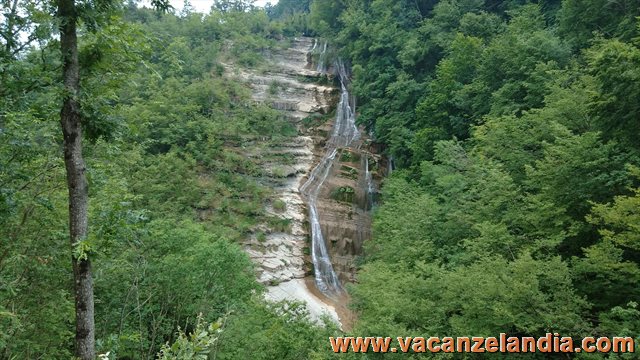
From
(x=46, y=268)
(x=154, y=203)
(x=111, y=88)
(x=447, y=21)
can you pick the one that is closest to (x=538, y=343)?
(x=111, y=88)

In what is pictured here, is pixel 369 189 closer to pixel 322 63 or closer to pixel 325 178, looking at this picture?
pixel 325 178

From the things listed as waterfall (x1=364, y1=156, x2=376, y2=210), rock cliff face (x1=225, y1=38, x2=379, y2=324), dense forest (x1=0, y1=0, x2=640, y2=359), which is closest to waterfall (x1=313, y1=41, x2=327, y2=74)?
rock cliff face (x1=225, y1=38, x2=379, y2=324)

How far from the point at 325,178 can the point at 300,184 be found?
68.8 inches

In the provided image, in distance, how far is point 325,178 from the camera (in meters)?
26.8

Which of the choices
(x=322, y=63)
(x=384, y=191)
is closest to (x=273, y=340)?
(x=384, y=191)

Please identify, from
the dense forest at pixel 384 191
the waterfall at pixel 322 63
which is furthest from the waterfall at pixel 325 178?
the dense forest at pixel 384 191

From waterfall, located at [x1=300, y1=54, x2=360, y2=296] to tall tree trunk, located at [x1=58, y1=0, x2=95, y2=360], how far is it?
16.6 metres

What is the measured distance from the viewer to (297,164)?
27.8 m

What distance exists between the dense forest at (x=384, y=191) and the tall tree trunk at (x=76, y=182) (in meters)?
0.06

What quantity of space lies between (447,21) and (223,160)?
18.7 metres

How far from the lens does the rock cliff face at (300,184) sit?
20750mm

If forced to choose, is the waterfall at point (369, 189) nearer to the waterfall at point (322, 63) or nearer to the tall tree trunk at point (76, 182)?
the waterfall at point (322, 63)

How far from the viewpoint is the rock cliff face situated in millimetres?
20750

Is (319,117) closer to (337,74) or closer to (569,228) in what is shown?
(337,74)
